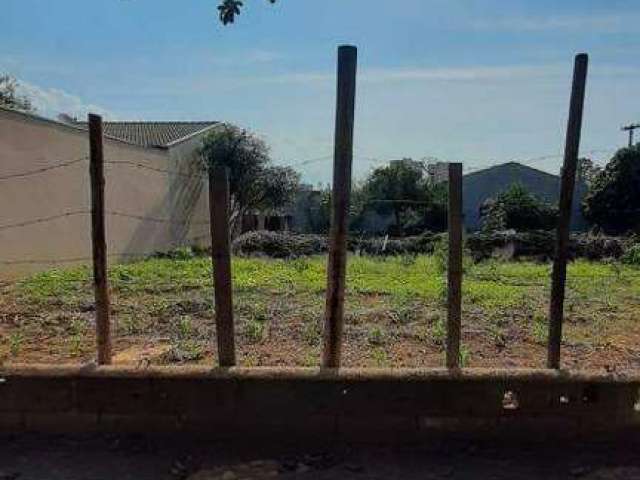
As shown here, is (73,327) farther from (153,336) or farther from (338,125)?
(338,125)

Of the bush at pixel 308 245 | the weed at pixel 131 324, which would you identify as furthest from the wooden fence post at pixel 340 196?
the bush at pixel 308 245

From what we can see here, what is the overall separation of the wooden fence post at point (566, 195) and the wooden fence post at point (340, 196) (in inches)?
45.1

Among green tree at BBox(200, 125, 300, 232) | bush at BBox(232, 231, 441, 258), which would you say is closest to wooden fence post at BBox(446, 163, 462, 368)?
bush at BBox(232, 231, 441, 258)

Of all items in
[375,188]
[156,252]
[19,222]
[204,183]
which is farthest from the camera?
[375,188]

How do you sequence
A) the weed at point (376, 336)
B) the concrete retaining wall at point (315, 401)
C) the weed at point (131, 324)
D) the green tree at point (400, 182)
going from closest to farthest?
1. the concrete retaining wall at point (315, 401)
2. the weed at point (376, 336)
3. the weed at point (131, 324)
4. the green tree at point (400, 182)

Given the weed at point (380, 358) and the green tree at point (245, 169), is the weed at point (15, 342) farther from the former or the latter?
the green tree at point (245, 169)

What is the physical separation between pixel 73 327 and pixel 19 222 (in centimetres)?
541

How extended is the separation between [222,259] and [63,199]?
948cm

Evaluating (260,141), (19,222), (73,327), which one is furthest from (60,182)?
(260,141)

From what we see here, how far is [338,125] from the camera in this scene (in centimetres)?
379

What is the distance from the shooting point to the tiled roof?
23891mm

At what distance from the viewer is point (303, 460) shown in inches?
139

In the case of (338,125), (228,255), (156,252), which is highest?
(338,125)

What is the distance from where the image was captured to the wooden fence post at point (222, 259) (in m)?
3.83
